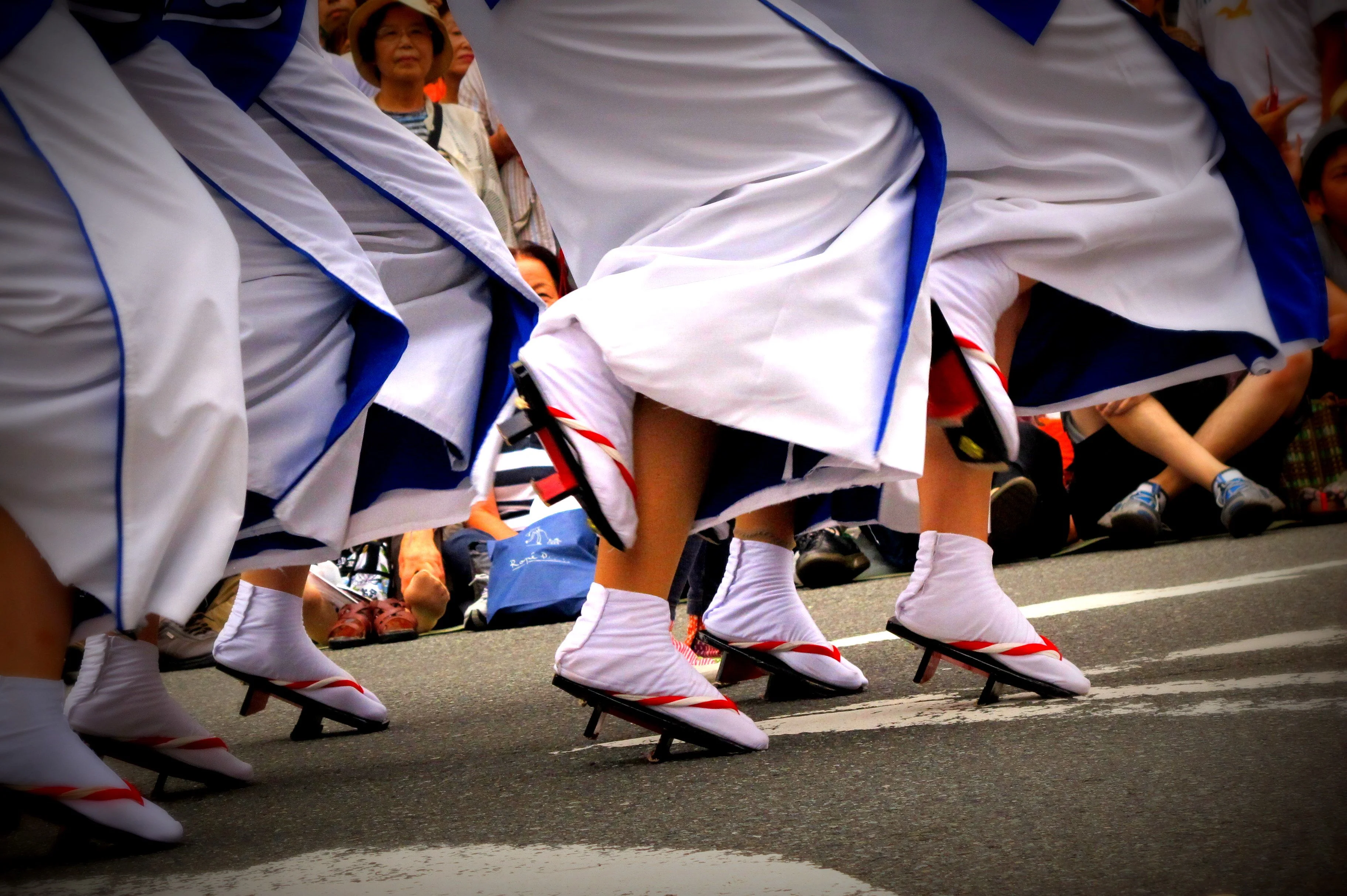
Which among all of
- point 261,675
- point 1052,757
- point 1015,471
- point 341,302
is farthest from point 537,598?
point 1052,757

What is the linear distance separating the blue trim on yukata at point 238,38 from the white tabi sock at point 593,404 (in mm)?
670

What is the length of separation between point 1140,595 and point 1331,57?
2983mm

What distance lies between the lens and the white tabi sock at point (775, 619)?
2184 millimetres

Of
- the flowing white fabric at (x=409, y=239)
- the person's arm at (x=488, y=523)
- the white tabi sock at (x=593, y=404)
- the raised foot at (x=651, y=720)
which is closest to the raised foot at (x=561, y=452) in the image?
the white tabi sock at (x=593, y=404)

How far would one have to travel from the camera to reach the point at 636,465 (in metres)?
1.76

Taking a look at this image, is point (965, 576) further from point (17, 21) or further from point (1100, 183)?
point (17, 21)

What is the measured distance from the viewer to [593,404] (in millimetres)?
1702

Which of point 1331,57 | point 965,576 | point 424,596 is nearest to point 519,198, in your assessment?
point 424,596

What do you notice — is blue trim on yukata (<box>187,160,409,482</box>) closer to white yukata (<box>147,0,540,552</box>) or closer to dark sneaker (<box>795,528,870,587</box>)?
white yukata (<box>147,0,540,552</box>)

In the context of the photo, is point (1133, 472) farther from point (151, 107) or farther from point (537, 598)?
point (151, 107)

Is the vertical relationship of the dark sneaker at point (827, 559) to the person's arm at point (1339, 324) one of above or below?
below

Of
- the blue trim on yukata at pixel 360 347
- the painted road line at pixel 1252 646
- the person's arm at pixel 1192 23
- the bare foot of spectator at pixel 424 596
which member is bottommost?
the bare foot of spectator at pixel 424 596

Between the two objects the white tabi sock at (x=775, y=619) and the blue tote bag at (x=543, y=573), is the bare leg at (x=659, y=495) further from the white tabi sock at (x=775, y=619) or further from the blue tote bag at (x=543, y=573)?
the blue tote bag at (x=543, y=573)

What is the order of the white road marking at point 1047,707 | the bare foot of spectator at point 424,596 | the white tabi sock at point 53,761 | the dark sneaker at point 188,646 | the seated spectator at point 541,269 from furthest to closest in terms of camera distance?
the seated spectator at point 541,269 < the bare foot of spectator at point 424,596 < the dark sneaker at point 188,646 < the white road marking at point 1047,707 < the white tabi sock at point 53,761
